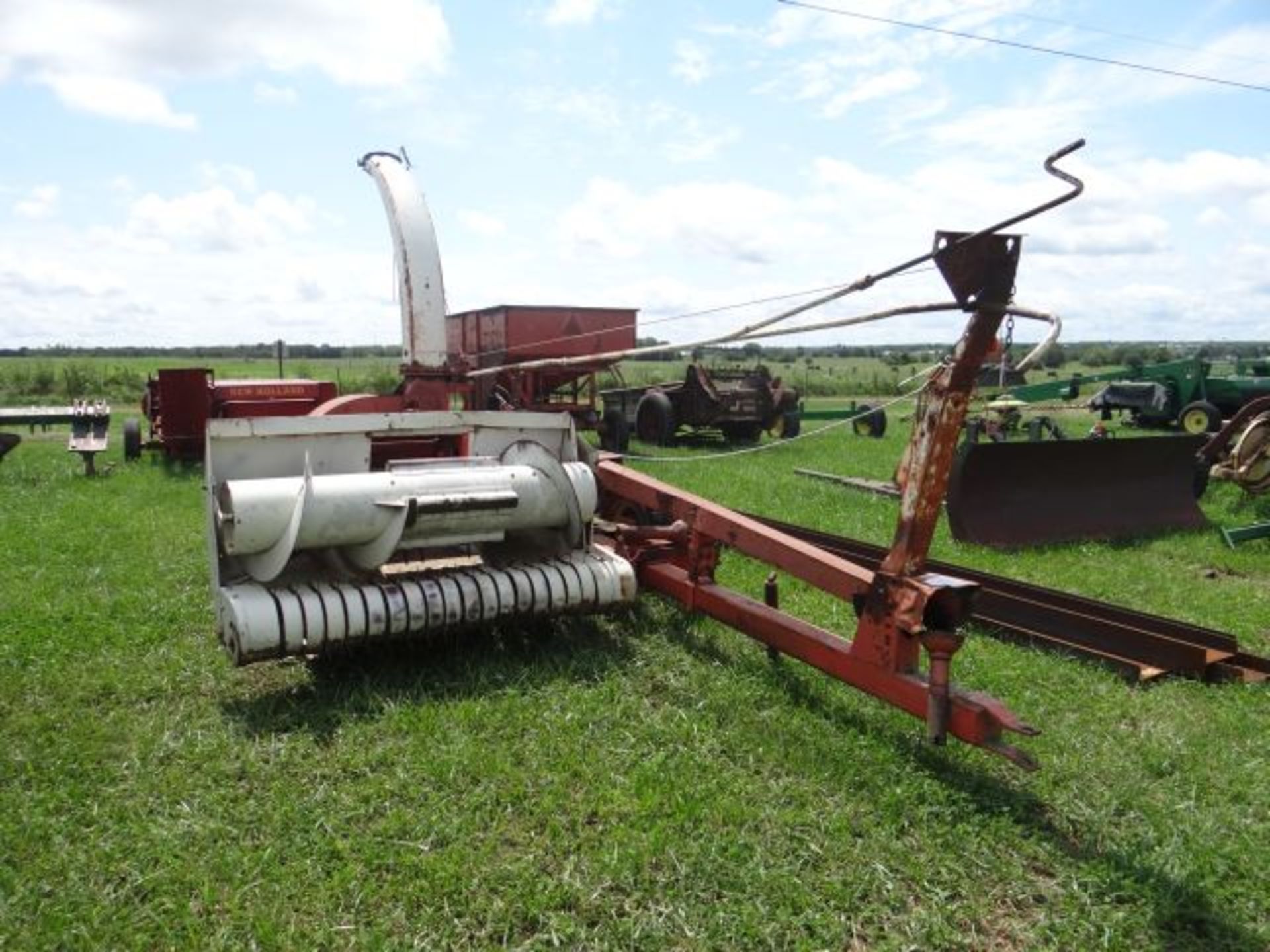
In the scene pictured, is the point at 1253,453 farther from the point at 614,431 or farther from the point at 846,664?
the point at 614,431

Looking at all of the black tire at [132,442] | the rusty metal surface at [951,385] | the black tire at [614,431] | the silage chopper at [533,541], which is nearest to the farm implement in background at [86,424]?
the black tire at [132,442]

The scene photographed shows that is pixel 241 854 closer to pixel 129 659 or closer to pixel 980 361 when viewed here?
pixel 129 659

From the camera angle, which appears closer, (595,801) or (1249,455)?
(595,801)

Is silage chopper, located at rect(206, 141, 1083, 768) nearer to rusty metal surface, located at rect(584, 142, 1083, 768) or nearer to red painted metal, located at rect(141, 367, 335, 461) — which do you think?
rusty metal surface, located at rect(584, 142, 1083, 768)

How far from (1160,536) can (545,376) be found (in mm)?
8758

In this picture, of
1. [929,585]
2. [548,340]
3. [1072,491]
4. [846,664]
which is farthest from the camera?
[548,340]

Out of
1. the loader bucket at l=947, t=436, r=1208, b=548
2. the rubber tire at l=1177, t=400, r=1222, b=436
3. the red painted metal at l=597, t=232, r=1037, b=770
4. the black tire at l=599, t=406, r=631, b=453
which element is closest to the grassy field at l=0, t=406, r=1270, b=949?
the red painted metal at l=597, t=232, r=1037, b=770

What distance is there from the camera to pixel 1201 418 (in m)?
16.3

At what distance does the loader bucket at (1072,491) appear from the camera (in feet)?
25.1

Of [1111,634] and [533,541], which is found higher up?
[533,541]

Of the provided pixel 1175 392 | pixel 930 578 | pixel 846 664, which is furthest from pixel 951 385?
pixel 1175 392

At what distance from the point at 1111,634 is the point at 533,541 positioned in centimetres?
297

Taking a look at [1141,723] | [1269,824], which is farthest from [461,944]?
[1141,723]

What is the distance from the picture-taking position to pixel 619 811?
322 cm
